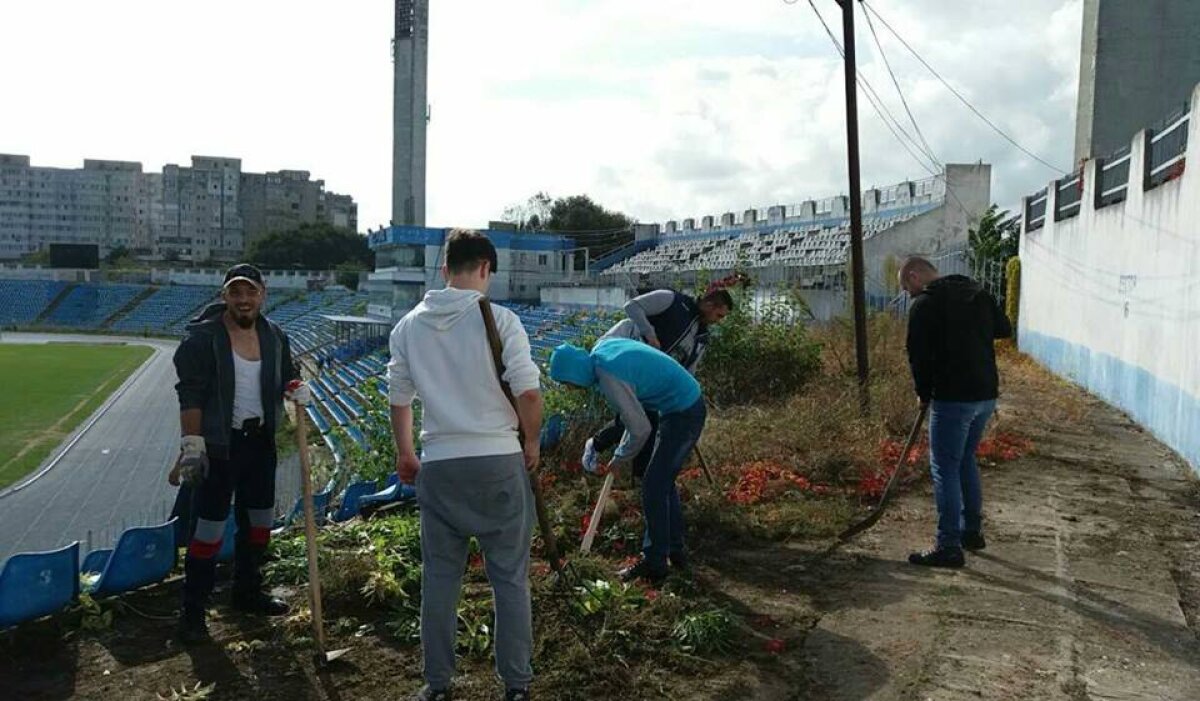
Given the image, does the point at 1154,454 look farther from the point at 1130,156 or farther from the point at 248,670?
the point at 248,670

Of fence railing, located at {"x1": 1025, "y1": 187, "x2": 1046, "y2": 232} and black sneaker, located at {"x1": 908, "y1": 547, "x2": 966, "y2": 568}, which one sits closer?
black sneaker, located at {"x1": 908, "y1": 547, "x2": 966, "y2": 568}

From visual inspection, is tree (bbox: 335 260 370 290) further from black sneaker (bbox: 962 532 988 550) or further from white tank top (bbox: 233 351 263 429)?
white tank top (bbox: 233 351 263 429)

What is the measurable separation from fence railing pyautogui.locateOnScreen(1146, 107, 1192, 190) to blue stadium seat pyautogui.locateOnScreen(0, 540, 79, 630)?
31.7 feet

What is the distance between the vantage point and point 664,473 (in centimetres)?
489

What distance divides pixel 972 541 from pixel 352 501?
3995 millimetres

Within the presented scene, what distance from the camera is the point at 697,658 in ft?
12.9

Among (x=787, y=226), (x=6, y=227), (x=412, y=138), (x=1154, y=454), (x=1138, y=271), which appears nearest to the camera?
(x=1154, y=454)

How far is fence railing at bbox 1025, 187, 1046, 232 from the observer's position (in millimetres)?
18375

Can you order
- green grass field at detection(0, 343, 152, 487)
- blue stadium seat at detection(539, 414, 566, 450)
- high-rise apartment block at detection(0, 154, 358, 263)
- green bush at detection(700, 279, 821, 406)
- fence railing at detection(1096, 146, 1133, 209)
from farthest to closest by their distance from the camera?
high-rise apartment block at detection(0, 154, 358, 263) → green grass field at detection(0, 343, 152, 487) → fence railing at detection(1096, 146, 1133, 209) → green bush at detection(700, 279, 821, 406) → blue stadium seat at detection(539, 414, 566, 450)

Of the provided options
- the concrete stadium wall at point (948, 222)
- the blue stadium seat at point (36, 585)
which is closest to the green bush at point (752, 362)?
the blue stadium seat at point (36, 585)

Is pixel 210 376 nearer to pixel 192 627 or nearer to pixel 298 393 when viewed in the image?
pixel 298 393

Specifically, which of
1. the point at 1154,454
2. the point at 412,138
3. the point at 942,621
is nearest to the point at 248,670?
the point at 942,621

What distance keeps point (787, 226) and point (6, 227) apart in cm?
12416

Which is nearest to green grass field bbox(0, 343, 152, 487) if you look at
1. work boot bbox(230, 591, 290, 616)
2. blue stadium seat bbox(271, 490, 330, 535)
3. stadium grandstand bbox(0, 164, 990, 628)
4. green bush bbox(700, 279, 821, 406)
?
stadium grandstand bbox(0, 164, 990, 628)
